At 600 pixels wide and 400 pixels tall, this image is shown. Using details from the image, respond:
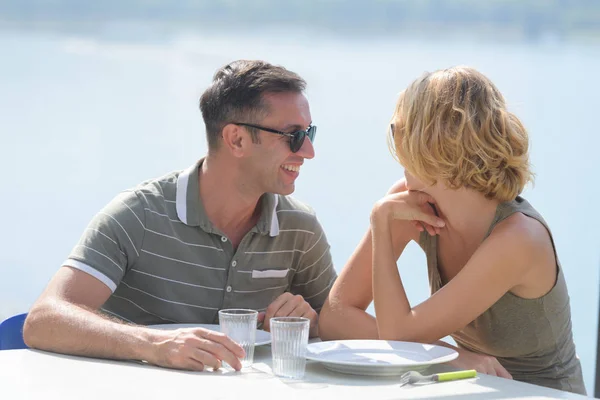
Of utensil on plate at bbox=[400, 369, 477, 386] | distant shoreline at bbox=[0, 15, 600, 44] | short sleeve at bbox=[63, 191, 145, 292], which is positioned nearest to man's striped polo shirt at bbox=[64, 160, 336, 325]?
short sleeve at bbox=[63, 191, 145, 292]

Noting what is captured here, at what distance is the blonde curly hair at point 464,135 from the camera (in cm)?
211

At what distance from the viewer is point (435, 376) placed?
1690mm

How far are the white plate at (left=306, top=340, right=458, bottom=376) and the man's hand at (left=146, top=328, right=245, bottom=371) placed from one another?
0.17 m

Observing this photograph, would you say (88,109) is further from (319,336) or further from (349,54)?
(319,336)

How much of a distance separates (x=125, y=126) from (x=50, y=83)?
1205 millimetres

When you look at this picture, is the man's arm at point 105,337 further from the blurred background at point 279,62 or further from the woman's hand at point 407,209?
the blurred background at point 279,62

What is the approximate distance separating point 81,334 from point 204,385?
0.40 meters

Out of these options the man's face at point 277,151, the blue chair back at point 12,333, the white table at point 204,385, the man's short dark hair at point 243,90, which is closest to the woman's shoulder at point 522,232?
the white table at point 204,385

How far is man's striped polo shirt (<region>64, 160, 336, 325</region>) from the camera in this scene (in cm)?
236

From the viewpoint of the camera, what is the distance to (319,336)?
7.66 feet

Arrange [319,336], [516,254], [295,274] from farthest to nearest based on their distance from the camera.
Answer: [295,274]
[319,336]
[516,254]

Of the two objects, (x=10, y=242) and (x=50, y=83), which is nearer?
(x=10, y=242)

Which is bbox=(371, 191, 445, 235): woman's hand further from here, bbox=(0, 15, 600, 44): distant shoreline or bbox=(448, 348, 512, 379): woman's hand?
bbox=(0, 15, 600, 44): distant shoreline

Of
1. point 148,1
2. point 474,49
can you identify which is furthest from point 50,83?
point 474,49
